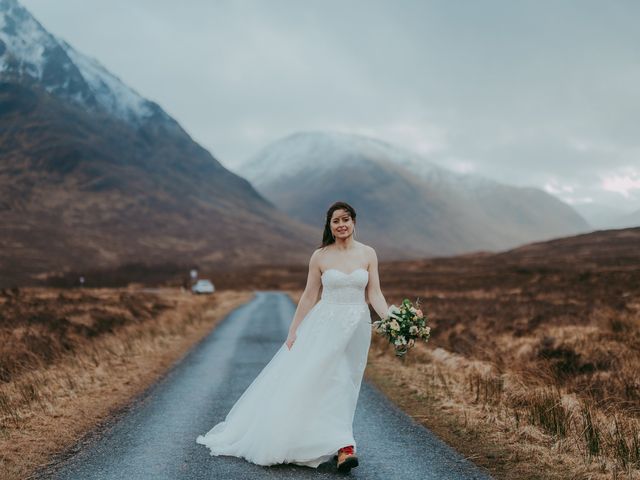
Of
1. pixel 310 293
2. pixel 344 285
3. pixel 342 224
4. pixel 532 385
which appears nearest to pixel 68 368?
pixel 310 293

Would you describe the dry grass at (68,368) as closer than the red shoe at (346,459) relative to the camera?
No

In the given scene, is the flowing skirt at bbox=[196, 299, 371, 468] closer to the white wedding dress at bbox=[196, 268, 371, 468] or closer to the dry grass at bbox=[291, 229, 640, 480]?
the white wedding dress at bbox=[196, 268, 371, 468]

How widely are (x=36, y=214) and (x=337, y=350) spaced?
543 ft

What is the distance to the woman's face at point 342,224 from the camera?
20.7ft

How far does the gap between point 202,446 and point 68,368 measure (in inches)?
252

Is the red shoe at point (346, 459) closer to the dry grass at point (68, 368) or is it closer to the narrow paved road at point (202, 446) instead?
the narrow paved road at point (202, 446)

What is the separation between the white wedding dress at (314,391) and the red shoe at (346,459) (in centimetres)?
7

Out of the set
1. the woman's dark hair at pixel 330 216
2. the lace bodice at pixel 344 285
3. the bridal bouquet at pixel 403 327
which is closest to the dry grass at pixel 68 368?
the lace bodice at pixel 344 285

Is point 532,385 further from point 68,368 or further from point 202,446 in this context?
point 68,368

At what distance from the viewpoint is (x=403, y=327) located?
6.51m

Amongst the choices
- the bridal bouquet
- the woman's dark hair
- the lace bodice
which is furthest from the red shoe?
the woman's dark hair

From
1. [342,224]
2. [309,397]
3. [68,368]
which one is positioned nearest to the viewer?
[309,397]

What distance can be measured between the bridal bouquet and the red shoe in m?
1.22

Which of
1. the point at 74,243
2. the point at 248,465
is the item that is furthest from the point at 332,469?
the point at 74,243
